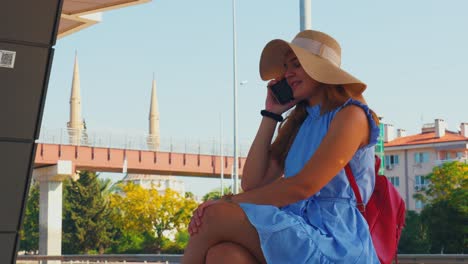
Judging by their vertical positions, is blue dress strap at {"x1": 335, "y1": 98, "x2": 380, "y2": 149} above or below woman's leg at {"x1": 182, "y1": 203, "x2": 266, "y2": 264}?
above

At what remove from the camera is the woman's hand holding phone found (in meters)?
3.44

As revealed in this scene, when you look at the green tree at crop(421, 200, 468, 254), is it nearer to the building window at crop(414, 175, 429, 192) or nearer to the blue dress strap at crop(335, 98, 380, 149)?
the building window at crop(414, 175, 429, 192)

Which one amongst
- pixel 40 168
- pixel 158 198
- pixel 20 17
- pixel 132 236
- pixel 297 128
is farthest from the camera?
pixel 132 236

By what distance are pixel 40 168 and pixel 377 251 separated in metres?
52.9

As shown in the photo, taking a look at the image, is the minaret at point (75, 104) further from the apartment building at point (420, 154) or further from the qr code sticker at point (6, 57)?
the qr code sticker at point (6, 57)

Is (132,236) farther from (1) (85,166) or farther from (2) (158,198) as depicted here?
(1) (85,166)

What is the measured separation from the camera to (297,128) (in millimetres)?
3434

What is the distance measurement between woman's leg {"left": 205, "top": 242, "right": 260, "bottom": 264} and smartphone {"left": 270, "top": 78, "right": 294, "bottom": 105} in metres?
0.79

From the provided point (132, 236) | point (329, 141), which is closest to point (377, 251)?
point (329, 141)

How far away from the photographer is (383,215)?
3172 millimetres

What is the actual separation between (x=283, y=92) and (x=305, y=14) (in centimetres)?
793

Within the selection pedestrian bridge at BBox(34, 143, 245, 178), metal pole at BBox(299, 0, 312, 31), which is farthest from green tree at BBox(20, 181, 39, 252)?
metal pole at BBox(299, 0, 312, 31)

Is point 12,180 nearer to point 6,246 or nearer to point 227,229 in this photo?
point 6,246

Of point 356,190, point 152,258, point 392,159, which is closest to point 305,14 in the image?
point 356,190
